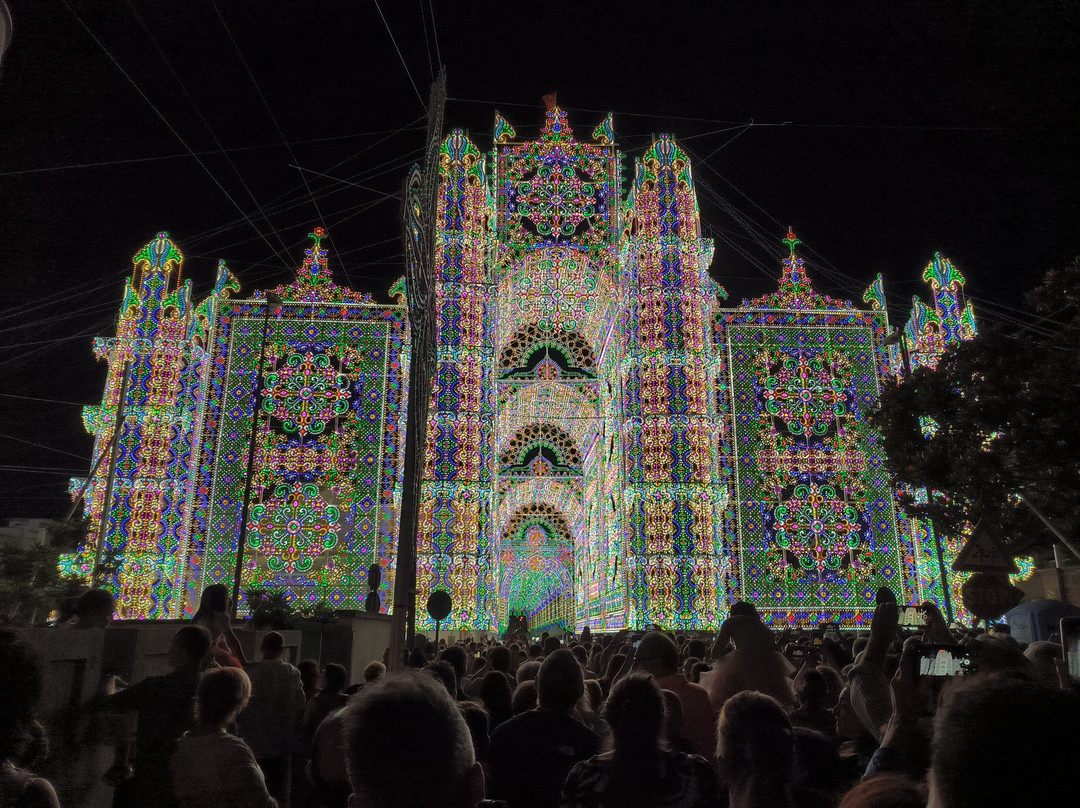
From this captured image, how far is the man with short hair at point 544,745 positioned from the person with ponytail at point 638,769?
1.88 feet

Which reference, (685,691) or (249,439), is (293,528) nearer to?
(249,439)

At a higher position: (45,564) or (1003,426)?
(1003,426)

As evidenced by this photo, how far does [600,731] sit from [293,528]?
733 inches

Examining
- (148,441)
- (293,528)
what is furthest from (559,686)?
(148,441)

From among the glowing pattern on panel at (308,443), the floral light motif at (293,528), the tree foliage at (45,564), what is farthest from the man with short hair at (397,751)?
the floral light motif at (293,528)

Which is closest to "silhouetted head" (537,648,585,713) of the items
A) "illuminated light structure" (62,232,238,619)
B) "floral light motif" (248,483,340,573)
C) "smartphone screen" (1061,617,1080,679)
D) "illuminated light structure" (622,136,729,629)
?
"smartphone screen" (1061,617,1080,679)

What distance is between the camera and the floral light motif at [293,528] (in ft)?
72.8

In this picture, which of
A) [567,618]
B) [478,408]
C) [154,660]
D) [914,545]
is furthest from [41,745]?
[567,618]

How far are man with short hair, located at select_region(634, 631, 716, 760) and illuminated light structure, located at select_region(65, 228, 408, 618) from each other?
17345mm

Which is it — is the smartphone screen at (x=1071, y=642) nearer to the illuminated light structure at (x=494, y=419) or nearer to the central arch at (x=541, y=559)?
the illuminated light structure at (x=494, y=419)

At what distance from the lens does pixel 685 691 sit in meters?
4.94

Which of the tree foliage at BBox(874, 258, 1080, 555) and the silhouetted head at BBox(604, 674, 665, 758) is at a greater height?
the tree foliage at BBox(874, 258, 1080, 555)

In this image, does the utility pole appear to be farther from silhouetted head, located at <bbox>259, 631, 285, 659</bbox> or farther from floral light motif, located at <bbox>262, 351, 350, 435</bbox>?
Answer: floral light motif, located at <bbox>262, 351, 350, 435</bbox>

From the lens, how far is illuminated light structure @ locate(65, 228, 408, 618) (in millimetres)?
20938
